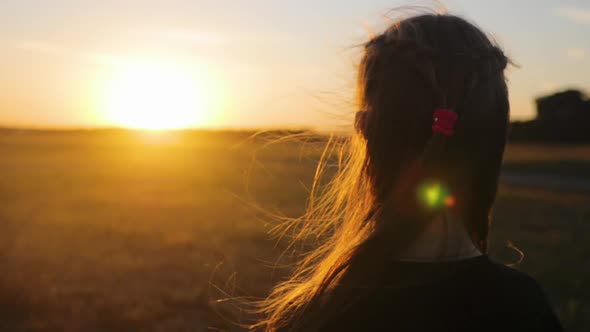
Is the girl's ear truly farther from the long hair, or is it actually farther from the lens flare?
the lens flare

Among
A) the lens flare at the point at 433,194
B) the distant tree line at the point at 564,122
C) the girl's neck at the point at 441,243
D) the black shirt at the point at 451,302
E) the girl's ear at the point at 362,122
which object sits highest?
the girl's ear at the point at 362,122

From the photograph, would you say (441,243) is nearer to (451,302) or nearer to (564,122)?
(451,302)

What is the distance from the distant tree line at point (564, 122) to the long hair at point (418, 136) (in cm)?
3375

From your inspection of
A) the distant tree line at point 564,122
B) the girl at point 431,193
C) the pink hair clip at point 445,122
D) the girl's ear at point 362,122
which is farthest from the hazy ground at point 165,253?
the distant tree line at point 564,122

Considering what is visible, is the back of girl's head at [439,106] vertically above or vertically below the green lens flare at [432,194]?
above

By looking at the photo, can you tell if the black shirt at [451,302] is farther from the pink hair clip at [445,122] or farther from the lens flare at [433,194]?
the pink hair clip at [445,122]

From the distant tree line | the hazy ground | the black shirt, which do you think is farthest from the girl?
the distant tree line

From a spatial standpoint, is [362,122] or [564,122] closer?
[362,122]

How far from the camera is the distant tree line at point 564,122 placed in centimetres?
3484

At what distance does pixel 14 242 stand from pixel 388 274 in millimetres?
8755

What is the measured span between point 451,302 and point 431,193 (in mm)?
242

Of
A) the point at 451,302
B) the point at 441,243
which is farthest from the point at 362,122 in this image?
the point at 451,302

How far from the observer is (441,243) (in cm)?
141

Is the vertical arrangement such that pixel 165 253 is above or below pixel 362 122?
below
